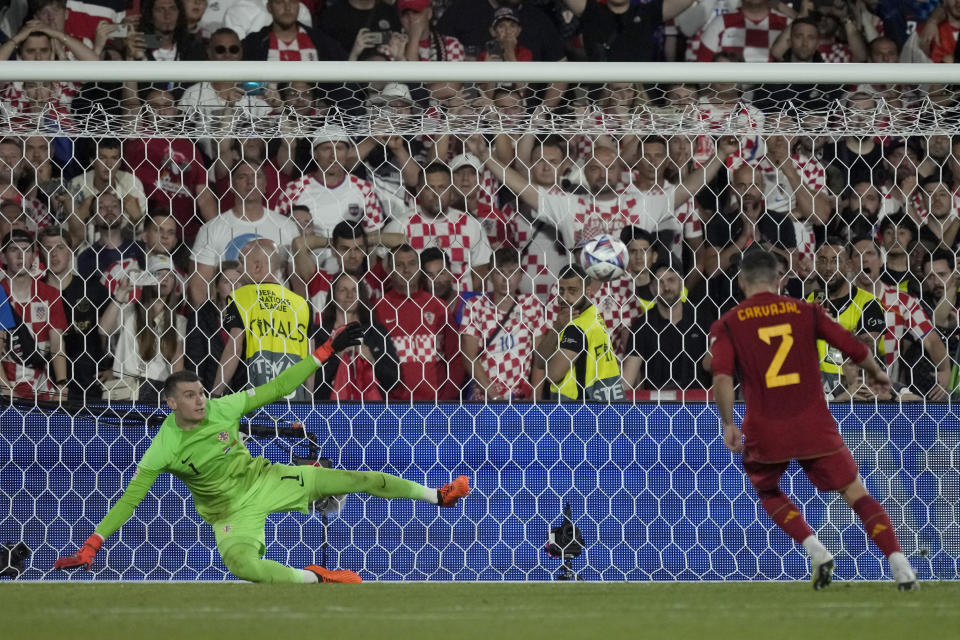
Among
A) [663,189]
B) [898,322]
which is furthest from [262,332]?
[898,322]

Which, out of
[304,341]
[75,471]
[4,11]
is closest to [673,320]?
[304,341]

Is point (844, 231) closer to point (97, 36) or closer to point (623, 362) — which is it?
point (623, 362)

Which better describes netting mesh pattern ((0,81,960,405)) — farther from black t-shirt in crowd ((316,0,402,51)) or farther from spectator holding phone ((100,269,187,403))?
black t-shirt in crowd ((316,0,402,51))

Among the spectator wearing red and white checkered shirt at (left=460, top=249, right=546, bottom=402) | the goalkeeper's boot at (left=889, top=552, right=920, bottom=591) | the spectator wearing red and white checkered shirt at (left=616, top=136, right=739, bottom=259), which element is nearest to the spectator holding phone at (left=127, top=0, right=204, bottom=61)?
the spectator wearing red and white checkered shirt at (left=460, top=249, right=546, bottom=402)

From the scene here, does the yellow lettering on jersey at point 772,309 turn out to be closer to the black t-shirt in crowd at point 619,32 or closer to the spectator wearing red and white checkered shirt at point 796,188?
the spectator wearing red and white checkered shirt at point 796,188

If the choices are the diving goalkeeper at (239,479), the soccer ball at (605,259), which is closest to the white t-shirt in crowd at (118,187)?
the diving goalkeeper at (239,479)

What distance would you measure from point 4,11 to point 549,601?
6.42 meters

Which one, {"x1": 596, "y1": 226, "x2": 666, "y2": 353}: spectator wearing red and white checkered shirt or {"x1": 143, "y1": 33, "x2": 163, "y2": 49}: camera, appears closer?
{"x1": 596, "y1": 226, "x2": 666, "y2": 353}: spectator wearing red and white checkered shirt

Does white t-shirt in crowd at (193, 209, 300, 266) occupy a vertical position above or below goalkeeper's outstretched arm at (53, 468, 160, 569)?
above

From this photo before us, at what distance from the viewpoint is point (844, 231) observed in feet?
25.9

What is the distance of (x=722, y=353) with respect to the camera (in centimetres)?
534

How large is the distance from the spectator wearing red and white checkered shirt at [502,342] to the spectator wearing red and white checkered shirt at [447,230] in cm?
27

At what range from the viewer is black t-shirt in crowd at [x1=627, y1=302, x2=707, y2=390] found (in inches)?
283

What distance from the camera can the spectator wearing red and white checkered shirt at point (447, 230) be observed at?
301 inches
